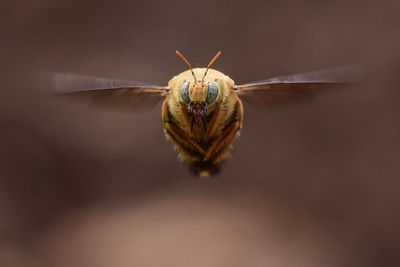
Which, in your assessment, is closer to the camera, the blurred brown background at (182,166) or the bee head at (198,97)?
the bee head at (198,97)

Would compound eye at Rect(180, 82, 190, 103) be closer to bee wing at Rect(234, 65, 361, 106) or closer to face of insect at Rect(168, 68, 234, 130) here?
face of insect at Rect(168, 68, 234, 130)

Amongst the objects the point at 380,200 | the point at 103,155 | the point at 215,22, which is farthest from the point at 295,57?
the point at 103,155

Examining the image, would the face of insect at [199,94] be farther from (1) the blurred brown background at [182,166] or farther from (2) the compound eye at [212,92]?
(1) the blurred brown background at [182,166]

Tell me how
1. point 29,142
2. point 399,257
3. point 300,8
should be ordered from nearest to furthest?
1. point 399,257
2. point 300,8
3. point 29,142

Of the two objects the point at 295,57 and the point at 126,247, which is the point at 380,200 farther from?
the point at 126,247

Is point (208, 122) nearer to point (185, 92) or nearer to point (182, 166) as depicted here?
point (185, 92)

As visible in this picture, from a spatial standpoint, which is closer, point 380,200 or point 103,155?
point 380,200

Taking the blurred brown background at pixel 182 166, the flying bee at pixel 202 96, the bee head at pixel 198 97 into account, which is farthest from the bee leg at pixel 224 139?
the blurred brown background at pixel 182 166

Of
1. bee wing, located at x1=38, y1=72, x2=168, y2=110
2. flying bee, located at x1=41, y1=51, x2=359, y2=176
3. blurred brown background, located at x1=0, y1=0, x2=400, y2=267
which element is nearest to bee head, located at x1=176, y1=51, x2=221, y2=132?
flying bee, located at x1=41, y1=51, x2=359, y2=176

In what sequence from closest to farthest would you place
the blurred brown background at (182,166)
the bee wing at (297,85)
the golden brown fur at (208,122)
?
1. the bee wing at (297,85)
2. the golden brown fur at (208,122)
3. the blurred brown background at (182,166)
